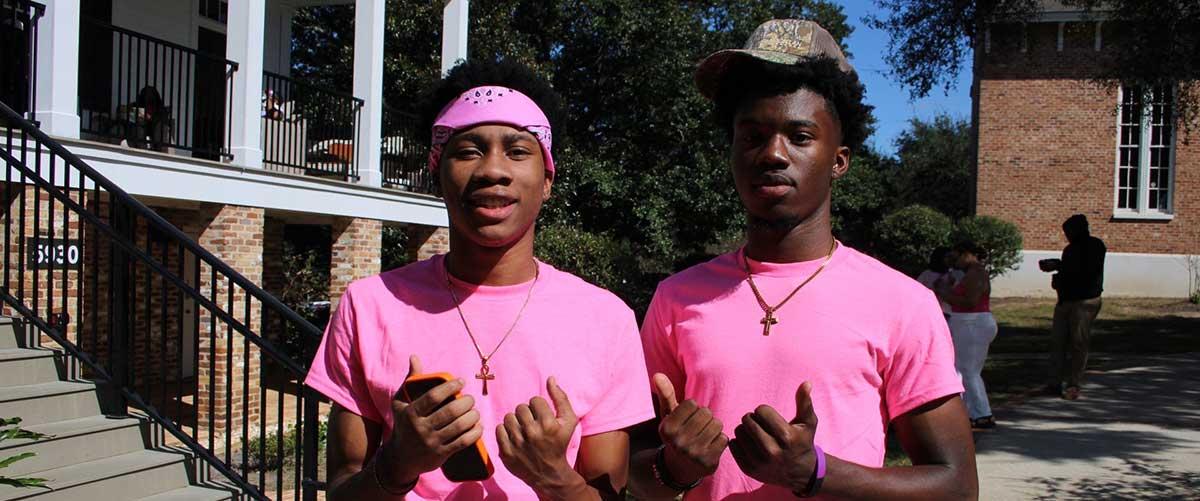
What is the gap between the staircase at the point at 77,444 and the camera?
4711mm

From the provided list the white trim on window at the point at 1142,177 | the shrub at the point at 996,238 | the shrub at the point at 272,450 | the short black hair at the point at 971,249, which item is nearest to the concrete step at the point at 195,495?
the shrub at the point at 272,450

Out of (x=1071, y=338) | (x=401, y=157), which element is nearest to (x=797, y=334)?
(x=1071, y=338)

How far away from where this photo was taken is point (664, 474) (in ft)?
6.27

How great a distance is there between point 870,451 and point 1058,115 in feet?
77.0

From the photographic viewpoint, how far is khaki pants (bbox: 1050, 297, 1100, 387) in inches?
369

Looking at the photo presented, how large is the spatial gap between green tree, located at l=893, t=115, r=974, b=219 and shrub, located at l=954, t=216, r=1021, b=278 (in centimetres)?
1828

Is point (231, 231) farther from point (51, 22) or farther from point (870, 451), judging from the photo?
point (870, 451)

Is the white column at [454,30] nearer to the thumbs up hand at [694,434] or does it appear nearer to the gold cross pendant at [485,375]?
the gold cross pendant at [485,375]

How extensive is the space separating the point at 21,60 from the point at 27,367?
3.82m

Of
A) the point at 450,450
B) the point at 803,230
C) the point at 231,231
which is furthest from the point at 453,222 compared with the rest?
the point at 231,231

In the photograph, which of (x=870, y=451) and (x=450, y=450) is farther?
(x=870, y=451)

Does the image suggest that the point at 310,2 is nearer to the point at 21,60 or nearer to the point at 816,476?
the point at 21,60

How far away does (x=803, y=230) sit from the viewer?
6.73ft

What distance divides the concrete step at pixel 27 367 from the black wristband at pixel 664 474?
4.65 m
